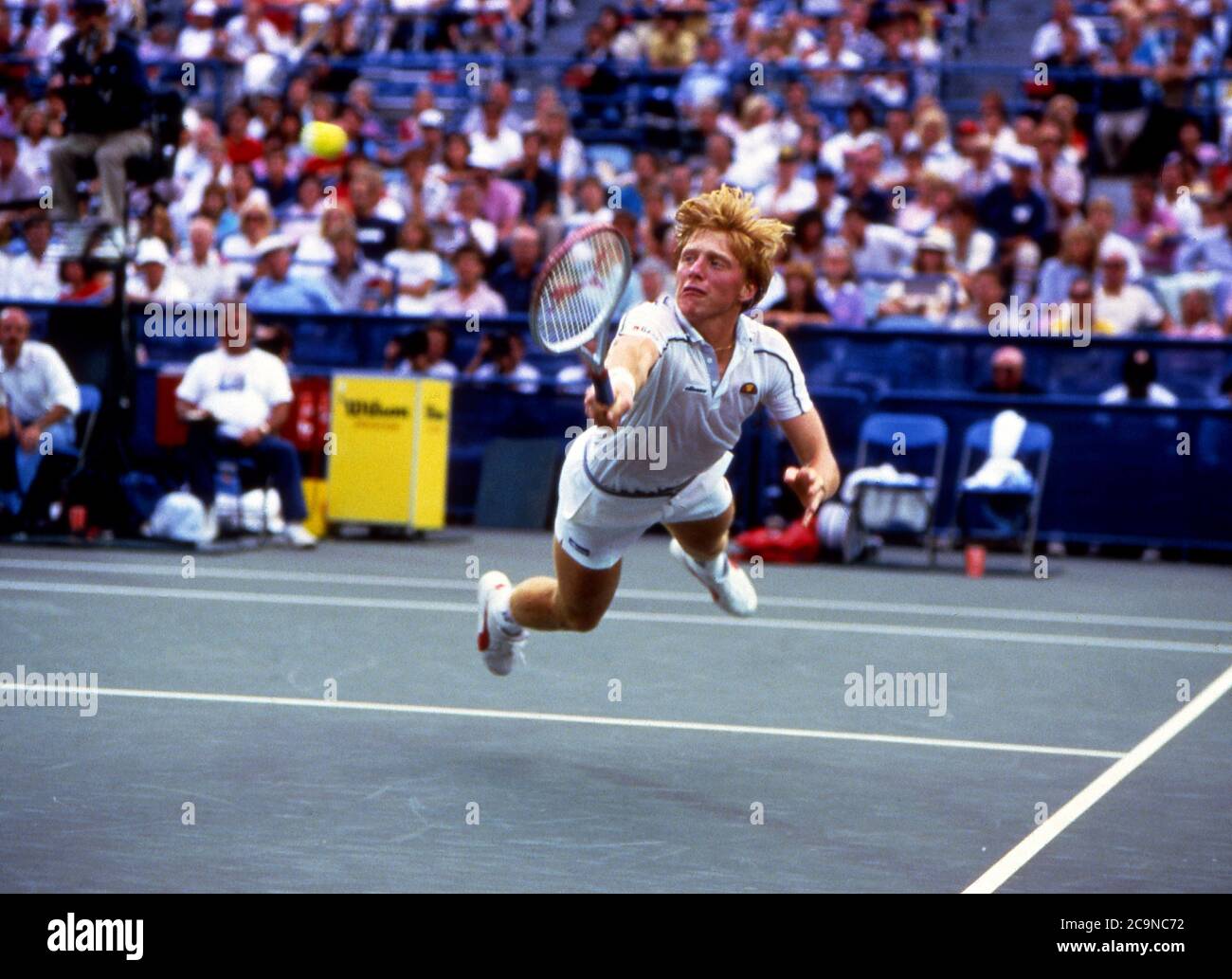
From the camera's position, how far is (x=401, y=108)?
2375 cm

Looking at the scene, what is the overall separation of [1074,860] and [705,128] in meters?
15.6

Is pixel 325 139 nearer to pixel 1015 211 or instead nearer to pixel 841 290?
pixel 841 290

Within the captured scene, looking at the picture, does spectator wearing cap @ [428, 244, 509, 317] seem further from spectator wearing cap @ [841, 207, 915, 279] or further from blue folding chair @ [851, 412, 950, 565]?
blue folding chair @ [851, 412, 950, 565]

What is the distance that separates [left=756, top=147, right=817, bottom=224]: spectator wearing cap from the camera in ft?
63.1

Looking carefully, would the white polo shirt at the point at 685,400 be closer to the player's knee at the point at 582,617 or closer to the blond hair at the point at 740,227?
the blond hair at the point at 740,227

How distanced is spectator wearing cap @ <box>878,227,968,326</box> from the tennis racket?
10955 millimetres

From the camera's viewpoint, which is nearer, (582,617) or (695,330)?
(695,330)

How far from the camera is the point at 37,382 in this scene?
1500 cm

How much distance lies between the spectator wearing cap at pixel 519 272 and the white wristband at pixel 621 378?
38.2 feet

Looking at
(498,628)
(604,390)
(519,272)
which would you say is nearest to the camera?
(604,390)

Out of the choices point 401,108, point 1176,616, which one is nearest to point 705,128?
point 401,108

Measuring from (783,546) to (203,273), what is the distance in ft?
21.3

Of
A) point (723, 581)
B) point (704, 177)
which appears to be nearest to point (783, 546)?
point (704, 177)
